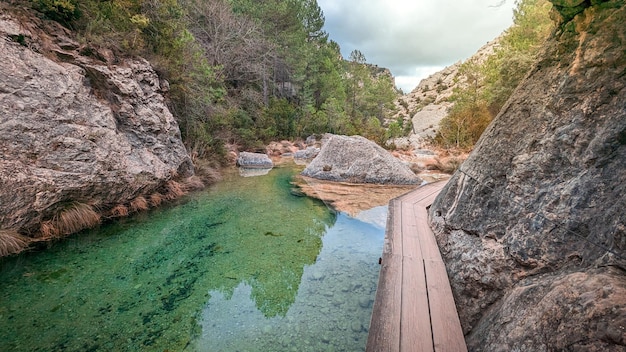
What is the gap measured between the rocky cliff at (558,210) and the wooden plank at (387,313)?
1.66 ft

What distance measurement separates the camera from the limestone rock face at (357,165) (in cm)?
931

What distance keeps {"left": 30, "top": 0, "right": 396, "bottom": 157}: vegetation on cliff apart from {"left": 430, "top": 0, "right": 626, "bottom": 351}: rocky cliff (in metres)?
7.74

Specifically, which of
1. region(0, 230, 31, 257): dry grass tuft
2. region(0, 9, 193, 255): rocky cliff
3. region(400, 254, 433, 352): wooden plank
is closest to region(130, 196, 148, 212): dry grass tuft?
region(0, 9, 193, 255): rocky cliff

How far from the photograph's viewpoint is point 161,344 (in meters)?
2.37

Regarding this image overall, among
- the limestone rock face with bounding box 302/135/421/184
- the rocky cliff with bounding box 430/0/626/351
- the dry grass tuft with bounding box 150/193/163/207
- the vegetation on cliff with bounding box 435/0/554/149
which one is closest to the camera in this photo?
the rocky cliff with bounding box 430/0/626/351

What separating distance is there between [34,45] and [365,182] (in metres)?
8.58

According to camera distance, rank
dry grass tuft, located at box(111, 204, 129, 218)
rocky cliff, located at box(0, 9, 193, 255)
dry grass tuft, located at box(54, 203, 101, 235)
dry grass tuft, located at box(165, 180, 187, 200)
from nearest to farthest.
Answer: rocky cliff, located at box(0, 9, 193, 255) < dry grass tuft, located at box(54, 203, 101, 235) < dry grass tuft, located at box(111, 204, 129, 218) < dry grass tuft, located at box(165, 180, 187, 200)

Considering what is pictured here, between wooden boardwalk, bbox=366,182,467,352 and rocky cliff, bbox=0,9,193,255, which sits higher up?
rocky cliff, bbox=0,9,193,255

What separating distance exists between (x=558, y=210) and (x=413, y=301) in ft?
4.27

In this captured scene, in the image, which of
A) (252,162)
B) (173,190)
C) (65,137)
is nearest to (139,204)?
(173,190)

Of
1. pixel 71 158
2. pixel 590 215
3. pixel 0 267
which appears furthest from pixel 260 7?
pixel 590 215

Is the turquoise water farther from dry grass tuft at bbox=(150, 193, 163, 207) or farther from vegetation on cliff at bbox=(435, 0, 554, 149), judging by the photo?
vegetation on cliff at bbox=(435, 0, 554, 149)

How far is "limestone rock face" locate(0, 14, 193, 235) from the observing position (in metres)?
3.68

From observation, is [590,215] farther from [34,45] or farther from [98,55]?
[98,55]
